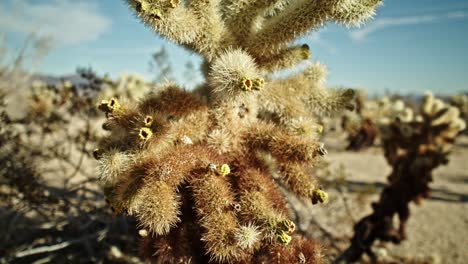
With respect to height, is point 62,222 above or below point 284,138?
below

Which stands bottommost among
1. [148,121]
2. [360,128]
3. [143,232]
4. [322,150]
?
[360,128]

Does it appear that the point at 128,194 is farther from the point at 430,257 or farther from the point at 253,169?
the point at 430,257

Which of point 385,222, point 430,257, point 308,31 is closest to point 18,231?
point 308,31

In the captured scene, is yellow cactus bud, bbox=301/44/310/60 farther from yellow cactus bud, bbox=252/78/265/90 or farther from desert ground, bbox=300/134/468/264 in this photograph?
desert ground, bbox=300/134/468/264

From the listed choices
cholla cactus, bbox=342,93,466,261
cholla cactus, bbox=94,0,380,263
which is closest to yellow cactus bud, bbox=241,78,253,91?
cholla cactus, bbox=94,0,380,263

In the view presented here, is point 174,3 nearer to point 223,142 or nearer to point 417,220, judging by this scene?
point 223,142

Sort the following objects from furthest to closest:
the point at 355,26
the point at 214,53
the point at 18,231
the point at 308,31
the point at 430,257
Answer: the point at 430,257 → the point at 18,231 → the point at 214,53 → the point at 308,31 → the point at 355,26

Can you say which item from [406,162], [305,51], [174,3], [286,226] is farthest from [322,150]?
[406,162]
